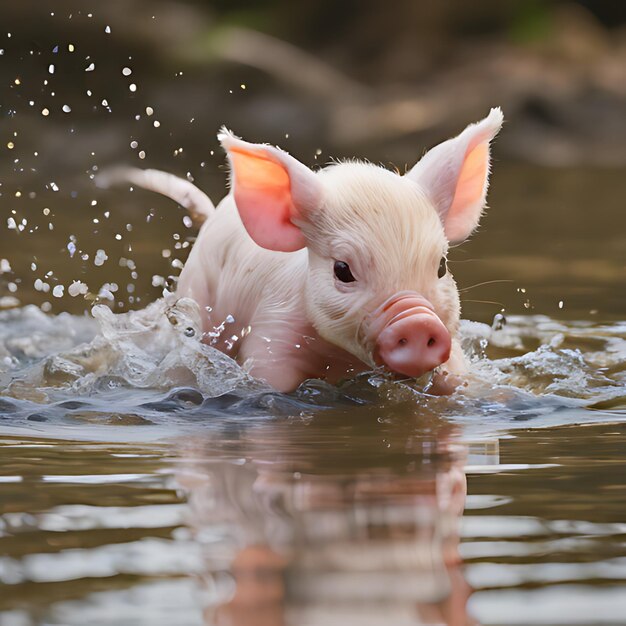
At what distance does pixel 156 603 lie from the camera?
5.86 ft

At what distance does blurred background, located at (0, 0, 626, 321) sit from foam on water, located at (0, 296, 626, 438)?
11.2 ft

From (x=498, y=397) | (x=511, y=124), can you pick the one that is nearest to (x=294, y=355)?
(x=498, y=397)

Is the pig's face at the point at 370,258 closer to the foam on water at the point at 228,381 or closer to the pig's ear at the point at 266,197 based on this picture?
the pig's ear at the point at 266,197

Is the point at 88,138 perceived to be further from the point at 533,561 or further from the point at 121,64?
the point at 533,561

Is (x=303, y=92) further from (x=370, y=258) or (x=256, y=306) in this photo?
(x=370, y=258)

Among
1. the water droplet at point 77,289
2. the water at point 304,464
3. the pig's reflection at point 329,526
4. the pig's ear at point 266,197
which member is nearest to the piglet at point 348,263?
the pig's ear at point 266,197

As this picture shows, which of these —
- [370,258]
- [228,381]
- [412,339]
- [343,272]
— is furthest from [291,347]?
[412,339]

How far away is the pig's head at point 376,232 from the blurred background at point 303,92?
430cm

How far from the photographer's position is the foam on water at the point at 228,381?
3389 mm

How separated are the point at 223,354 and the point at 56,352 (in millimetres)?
953

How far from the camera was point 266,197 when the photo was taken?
366 centimetres

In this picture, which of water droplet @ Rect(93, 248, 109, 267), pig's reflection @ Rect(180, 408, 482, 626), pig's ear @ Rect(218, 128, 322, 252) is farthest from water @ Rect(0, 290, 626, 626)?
water droplet @ Rect(93, 248, 109, 267)

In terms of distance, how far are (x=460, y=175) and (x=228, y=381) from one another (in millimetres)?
829

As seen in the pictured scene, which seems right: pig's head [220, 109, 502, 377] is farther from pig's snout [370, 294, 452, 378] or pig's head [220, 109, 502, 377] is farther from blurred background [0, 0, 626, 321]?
blurred background [0, 0, 626, 321]
